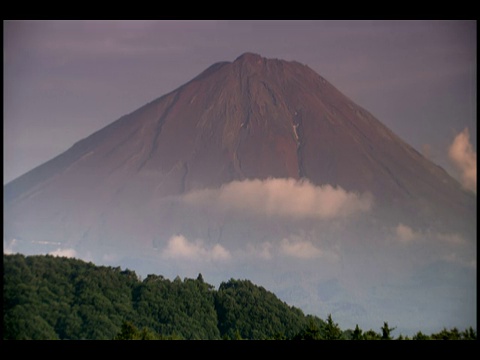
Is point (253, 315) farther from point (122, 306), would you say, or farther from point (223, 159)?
point (223, 159)

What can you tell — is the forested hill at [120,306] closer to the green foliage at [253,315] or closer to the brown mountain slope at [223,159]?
the green foliage at [253,315]

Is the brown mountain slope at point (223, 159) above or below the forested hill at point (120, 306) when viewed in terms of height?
above

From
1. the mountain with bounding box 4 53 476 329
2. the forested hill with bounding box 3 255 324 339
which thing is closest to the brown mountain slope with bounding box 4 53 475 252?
the mountain with bounding box 4 53 476 329

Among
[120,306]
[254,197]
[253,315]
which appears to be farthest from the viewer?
[254,197]

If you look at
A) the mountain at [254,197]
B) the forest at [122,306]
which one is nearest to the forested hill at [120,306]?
Result: the forest at [122,306]

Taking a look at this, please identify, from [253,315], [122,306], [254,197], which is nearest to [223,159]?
[254,197]
